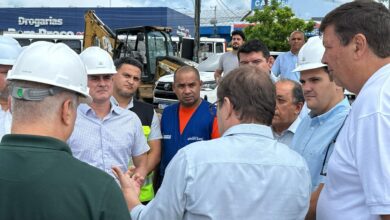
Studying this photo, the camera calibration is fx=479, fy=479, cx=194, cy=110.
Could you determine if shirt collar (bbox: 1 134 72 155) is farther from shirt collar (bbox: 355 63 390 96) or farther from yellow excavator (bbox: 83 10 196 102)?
yellow excavator (bbox: 83 10 196 102)

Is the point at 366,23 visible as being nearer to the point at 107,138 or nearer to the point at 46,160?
the point at 46,160

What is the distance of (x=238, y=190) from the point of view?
201cm

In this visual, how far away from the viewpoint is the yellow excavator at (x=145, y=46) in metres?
15.5

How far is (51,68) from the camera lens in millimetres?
1798

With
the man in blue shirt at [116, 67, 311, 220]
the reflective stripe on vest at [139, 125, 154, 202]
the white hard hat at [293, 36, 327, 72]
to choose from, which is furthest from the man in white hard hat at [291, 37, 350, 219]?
the reflective stripe on vest at [139, 125, 154, 202]

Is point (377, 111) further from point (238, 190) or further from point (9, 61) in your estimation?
point (9, 61)

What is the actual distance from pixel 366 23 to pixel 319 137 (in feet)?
3.11

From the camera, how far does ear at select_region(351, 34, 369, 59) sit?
6.28ft

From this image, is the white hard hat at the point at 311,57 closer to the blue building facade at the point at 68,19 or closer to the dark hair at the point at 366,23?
the dark hair at the point at 366,23

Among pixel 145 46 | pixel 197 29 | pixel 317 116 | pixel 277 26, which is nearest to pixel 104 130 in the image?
pixel 317 116

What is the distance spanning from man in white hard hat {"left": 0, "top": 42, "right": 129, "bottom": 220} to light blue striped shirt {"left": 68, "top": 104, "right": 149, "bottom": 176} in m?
1.74

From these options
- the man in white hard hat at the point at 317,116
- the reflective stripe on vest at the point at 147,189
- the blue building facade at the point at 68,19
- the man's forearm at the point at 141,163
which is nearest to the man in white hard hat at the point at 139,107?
the reflective stripe on vest at the point at 147,189

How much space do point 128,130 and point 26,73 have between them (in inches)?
79.4

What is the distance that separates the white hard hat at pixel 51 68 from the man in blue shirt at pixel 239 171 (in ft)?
1.75
